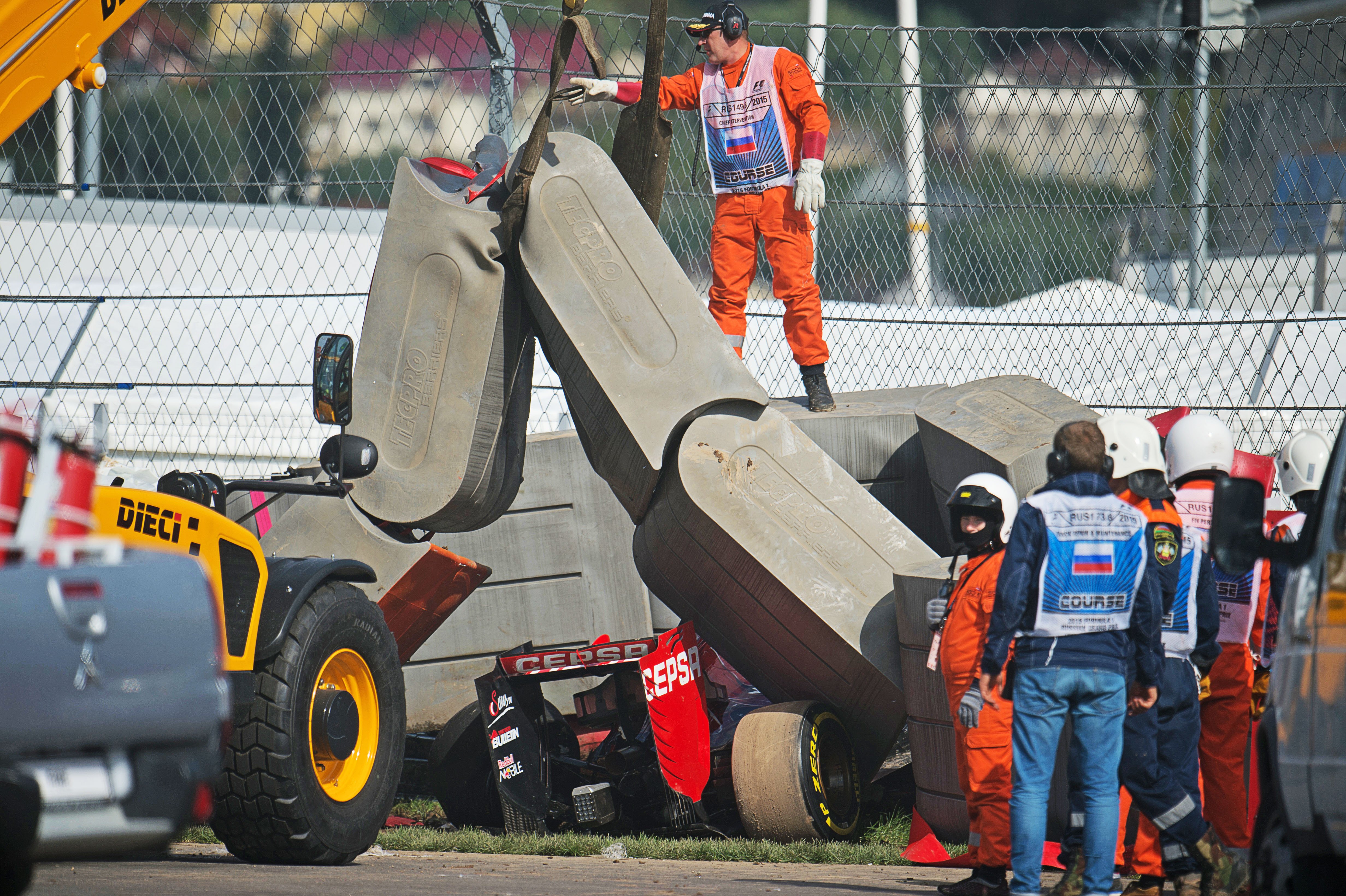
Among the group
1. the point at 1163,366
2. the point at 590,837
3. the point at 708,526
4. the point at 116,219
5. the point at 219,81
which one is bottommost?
the point at 590,837

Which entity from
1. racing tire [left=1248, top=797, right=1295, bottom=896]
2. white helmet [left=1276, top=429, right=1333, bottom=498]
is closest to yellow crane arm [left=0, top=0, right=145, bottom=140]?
racing tire [left=1248, top=797, right=1295, bottom=896]

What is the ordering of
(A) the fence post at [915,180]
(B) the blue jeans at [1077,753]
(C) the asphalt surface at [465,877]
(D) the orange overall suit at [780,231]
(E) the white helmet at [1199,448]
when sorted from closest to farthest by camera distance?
1. (C) the asphalt surface at [465,877]
2. (B) the blue jeans at [1077,753]
3. (E) the white helmet at [1199,448]
4. (D) the orange overall suit at [780,231]
5. (A) the fence post at [915,180]

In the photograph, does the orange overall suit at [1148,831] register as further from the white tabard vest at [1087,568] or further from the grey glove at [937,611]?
the grey glove at [937,611]

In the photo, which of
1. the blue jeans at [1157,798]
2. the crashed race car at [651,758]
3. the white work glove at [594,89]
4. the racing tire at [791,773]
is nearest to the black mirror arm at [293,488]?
the crashed race car at [651,758]

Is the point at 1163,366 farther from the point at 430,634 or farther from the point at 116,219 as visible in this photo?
the point at 116,219

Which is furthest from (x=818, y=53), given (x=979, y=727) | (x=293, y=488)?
(x=293, y=488)

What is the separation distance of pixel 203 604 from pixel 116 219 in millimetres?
7949

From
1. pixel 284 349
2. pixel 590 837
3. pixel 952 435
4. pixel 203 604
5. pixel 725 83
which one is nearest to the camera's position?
pixel 203 604

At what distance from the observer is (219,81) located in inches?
400

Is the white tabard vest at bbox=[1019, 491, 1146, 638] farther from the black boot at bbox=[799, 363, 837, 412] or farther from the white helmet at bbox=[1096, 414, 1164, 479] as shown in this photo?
the black boot at bbox=[799, 363, 837, 412]

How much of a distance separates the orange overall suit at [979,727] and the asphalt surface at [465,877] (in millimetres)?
307

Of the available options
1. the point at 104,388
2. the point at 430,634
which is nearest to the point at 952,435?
the point at 430,634

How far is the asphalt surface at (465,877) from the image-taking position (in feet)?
14.0

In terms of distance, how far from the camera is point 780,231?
782cm
